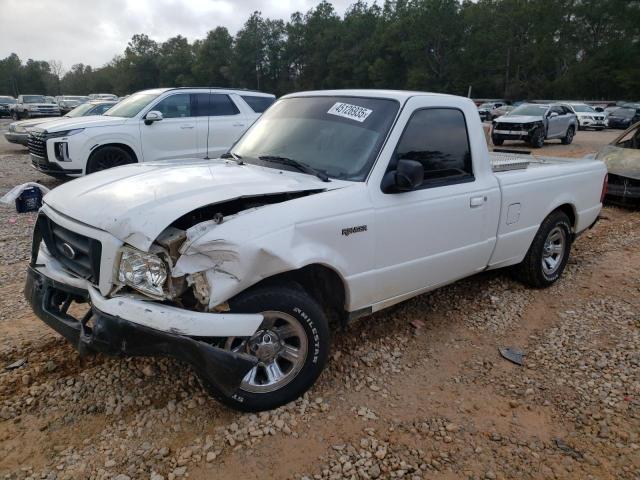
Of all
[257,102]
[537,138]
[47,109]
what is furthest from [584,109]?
[47,109]

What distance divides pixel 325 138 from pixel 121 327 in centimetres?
192

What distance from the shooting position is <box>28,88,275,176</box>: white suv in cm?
875

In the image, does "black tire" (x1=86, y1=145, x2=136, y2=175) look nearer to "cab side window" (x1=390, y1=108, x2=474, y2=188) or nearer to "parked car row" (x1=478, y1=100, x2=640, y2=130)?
"cab side window" (x1=390, y1=108, x2=474, y2=188)

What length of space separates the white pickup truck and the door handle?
0.02m

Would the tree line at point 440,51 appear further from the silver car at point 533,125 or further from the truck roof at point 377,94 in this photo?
the truck roof at point 377,94

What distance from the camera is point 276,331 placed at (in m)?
2.83

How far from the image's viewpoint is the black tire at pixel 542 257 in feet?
15.5

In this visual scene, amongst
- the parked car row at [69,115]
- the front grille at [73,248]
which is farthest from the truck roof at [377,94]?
the parked car row at [69,115]

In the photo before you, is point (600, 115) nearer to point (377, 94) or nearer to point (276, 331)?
point (377, 94)

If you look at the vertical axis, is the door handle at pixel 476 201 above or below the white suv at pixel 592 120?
below

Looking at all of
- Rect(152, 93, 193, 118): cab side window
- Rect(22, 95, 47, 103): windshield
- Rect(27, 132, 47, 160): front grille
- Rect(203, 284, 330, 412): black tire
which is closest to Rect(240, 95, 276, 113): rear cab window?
Rect(152, 93, 193, 118): cab side window

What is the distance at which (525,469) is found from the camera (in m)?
2.55

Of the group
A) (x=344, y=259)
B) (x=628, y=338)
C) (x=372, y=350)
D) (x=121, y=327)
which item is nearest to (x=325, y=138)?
(x=344, y=259)

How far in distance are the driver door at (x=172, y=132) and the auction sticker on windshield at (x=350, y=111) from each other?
6362 mm
